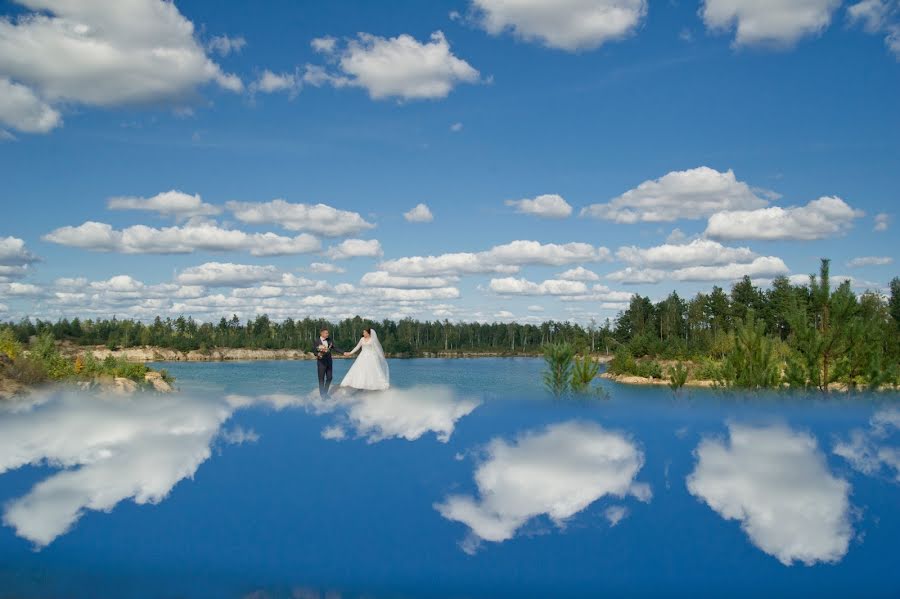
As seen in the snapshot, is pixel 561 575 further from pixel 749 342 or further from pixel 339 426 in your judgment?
pixel 749 342

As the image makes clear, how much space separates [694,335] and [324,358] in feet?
245

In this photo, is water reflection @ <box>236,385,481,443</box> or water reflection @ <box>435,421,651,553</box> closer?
water reflection @ <box>435,421,651,553</box>

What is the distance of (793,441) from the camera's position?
990cm

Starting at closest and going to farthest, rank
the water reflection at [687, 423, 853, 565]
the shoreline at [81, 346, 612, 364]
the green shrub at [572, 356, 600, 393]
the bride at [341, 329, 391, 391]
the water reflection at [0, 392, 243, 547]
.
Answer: the water reflection at [687, 423, 853, 565] → the water reflection at [0, 392, 243, 547] → the bride at [341, 329, 391, 391] → the green shrub at [572, 356, 600, 393] → the shoreline at [81, 346, 612, 364]

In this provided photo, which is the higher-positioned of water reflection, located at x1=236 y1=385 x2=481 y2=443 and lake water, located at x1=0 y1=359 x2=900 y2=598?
water reflection, located at x1=236 y1=385 x2=481 y2=443

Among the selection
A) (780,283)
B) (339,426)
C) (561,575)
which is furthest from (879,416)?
(780,283)

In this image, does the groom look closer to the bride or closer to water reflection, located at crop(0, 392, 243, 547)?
the bride

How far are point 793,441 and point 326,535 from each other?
21.3 feet

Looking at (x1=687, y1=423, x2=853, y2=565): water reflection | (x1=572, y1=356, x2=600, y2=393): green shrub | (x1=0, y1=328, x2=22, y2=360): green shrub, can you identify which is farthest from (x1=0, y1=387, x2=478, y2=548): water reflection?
(x1=0, y1=328, x2=22, y2=360): green shrub

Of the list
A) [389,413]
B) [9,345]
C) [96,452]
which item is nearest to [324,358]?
[389,413]

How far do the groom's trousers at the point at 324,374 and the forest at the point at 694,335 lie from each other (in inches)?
69.4

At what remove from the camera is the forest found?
18844mm

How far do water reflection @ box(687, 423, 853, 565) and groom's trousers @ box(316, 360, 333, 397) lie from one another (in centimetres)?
903

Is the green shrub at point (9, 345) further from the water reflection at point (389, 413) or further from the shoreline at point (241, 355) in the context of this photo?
the shoreline at point (241, 355)
